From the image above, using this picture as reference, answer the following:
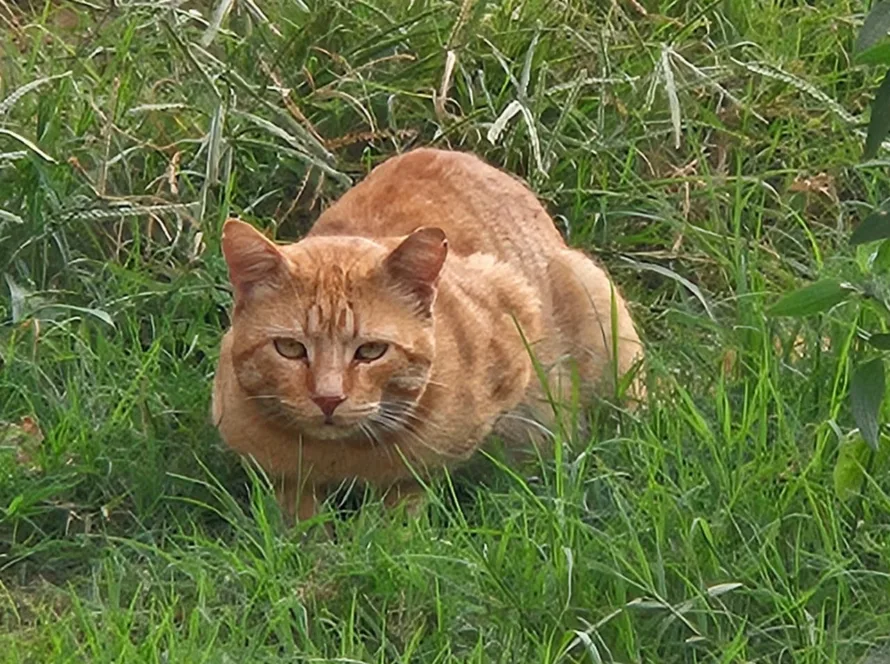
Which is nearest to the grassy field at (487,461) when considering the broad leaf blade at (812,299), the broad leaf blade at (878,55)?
the broad leaf blade at (812,299)

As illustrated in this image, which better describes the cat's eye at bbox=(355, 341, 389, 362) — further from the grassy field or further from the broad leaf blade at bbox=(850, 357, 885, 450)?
the broad leaf blade at bbox=(850, 357, 885, 450)

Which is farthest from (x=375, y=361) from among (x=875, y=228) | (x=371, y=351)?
(x=875, y=228)

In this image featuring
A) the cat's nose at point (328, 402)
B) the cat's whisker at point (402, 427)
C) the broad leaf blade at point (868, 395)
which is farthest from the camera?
the cat's whisker at point (402, 427)

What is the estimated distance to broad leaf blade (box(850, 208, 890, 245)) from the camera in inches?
94.4

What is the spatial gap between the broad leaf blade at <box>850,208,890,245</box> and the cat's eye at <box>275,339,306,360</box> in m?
1.38

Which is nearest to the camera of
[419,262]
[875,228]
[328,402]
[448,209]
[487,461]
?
[875,228]

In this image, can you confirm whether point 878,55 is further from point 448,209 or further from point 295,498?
point 448,209

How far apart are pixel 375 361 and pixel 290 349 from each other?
0.54 ft

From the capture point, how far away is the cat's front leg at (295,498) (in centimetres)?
358

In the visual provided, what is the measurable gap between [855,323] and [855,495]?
0.50 meters

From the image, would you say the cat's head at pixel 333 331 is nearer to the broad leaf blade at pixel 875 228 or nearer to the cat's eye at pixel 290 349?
the cat's eye at pixel 290 349

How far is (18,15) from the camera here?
524 cm

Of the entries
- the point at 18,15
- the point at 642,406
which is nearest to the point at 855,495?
the point at 642,406

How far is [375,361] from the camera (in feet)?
11.6
